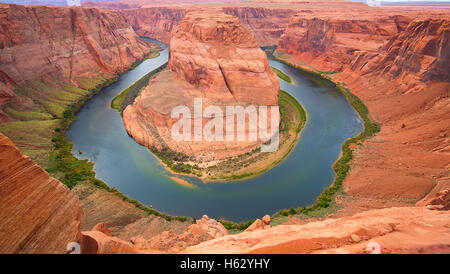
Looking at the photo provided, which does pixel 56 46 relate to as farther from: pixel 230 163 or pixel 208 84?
pixel 230 163

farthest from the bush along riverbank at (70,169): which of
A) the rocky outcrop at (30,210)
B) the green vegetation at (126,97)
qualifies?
the rocky outcrop at (30,210)

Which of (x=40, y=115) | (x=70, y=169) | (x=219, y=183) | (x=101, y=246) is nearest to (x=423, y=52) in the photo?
(x=219, y=183)

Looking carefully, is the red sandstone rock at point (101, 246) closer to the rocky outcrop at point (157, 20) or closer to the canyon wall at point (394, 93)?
the canyon wall at point (394, 93)

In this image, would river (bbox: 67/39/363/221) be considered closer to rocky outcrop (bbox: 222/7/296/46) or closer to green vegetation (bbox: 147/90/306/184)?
green vegetation (bbox: 147/90/306/184)

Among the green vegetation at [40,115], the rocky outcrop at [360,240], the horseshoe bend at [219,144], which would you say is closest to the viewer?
the rocky outcrop at [360,240]

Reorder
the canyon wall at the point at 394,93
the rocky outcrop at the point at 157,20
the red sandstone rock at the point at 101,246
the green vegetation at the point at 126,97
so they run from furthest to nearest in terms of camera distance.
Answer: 1. the rocky outcrop at the point at 157,20
2. the green vegetation at the point at 126,97
3. the canyon wall at the point at 394,93
4. the red sandstone rock at the point at 101,246

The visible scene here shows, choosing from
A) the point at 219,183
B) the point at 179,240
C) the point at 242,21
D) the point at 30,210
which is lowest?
the point at 179,240

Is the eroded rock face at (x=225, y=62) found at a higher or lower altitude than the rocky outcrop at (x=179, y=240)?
higher
